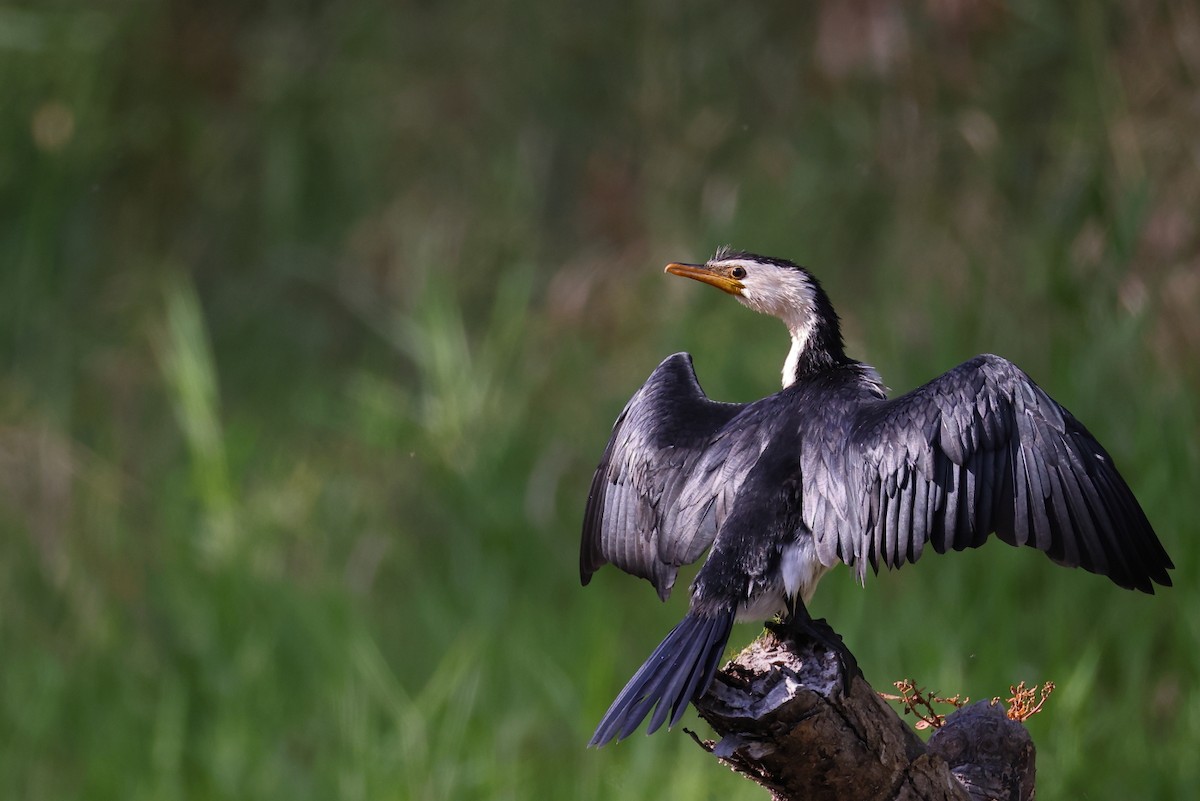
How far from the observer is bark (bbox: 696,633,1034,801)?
2.77 m

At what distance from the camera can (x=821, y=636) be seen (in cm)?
293

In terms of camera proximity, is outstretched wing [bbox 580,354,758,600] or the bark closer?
the bark

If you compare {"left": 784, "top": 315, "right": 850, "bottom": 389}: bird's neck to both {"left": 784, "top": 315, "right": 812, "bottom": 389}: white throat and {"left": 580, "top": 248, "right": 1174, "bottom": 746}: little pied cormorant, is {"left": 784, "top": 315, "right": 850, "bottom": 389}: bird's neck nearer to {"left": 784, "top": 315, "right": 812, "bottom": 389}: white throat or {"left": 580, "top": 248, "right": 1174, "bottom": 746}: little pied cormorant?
{"left": 784, "top": 315, "right": 812, "bottom": 389}: white throat

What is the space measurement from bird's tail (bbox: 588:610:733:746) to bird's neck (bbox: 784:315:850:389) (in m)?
0.81

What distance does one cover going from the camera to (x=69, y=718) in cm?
564

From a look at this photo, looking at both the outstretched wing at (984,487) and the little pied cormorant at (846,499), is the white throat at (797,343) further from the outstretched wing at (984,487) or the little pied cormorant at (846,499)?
the outstretched wing at (984,487)

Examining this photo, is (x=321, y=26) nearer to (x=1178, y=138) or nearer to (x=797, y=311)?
(x=1178, y=138)

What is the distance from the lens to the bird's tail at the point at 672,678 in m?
2.86

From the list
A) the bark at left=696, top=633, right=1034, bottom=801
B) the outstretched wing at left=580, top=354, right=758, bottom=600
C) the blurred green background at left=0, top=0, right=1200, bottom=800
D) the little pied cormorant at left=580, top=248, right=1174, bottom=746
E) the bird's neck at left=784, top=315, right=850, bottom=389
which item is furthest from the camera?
the blurred green background at left=0, top=0, right=1200, bottom=800

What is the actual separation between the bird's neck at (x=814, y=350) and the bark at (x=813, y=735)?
904mm

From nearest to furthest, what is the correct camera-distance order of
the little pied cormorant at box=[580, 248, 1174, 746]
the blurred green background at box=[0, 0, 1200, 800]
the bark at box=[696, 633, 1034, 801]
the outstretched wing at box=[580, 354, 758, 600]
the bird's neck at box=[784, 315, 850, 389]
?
the bark at box=[696, 633, 1034, 801], the little pied cormorant at box=[580, 248, 1174, 746], the outstretched wing at box=[580, 354, 758, 600], the bird's neck at box=[784, 315, 850, 389], the blurred green background at box=[0, 0, 1200, 800]

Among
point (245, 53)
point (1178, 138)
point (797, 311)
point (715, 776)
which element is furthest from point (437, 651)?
point (245, 53)

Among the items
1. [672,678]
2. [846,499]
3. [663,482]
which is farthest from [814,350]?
[672,678]

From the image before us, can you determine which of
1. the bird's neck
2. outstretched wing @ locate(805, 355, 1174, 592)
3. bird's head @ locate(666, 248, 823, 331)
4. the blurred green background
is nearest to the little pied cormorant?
outstretched wing @ locate(805, 355, 1174, 592)
